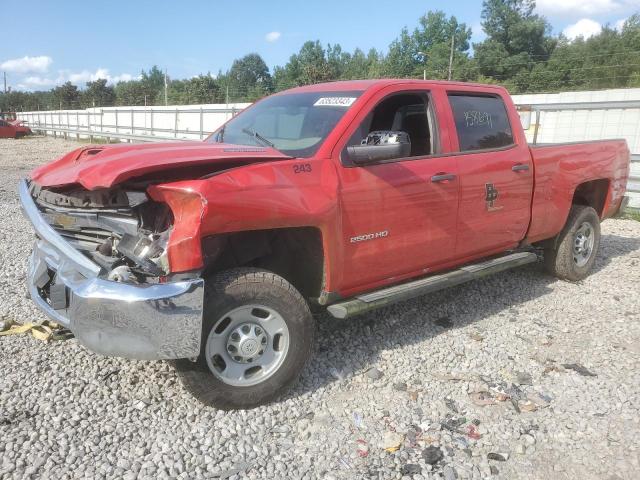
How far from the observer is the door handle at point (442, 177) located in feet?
12.8

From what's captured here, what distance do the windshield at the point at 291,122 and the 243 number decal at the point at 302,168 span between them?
6.8 inches

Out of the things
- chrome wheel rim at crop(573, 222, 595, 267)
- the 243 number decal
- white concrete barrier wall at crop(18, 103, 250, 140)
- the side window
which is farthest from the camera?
white concrete barrier wall at crop(18, 103, 250, 140)

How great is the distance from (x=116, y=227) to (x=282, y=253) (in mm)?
1070

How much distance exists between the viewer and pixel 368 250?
3.57 m

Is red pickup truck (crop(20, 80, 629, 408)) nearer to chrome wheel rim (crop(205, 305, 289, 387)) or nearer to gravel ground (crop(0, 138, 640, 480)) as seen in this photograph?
chrome wheel rim (crop(205, 305, 289, 387))

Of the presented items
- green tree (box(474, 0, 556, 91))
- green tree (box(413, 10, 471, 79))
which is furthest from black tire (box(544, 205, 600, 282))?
green tree (box(413, 10, 471, 79))

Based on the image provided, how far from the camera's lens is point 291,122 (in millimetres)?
3906

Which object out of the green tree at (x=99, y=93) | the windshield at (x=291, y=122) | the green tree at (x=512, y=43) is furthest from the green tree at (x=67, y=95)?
the windshield at (x=291, y=122)

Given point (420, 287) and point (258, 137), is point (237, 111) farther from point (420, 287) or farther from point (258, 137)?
point (420, 287)

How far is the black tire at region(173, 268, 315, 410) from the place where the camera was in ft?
9.66

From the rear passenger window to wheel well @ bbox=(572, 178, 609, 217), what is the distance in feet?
5.56

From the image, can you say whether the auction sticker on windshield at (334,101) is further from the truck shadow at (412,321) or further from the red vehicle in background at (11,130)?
the red vehicle in background at (11,130)

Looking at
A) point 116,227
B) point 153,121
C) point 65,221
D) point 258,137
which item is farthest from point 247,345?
point 153,121

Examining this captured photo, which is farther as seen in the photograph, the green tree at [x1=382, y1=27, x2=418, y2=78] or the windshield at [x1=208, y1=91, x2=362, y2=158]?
the green tree at [x1=382, y1=27, x2=418, y2=78]
